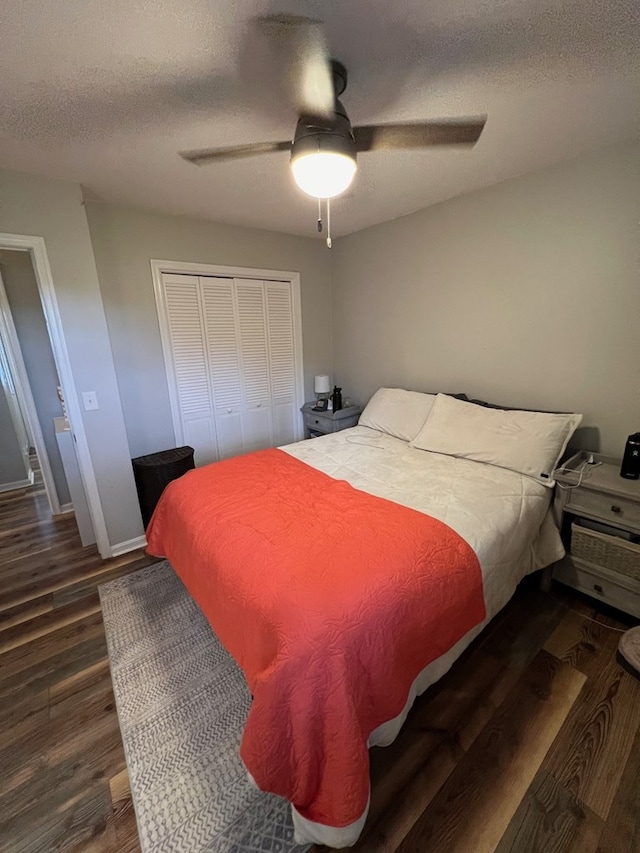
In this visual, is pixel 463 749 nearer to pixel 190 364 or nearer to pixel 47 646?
pixel 47 646

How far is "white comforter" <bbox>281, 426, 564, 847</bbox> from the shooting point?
4.21 feet

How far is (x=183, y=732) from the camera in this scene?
138 centimetres

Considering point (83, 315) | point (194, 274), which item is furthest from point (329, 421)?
point (83, 315)

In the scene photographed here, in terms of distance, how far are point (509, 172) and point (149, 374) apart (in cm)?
303

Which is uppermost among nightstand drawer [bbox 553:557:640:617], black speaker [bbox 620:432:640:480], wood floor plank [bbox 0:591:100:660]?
black speaker [bbox 620:432:640:480]

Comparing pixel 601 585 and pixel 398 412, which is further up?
pixel 398 412

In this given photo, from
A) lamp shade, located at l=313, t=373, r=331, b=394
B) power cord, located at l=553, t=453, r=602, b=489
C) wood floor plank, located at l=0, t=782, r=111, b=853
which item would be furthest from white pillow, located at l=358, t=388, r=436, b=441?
wood floor plank, located at l=0, t=782, r=111, b=853

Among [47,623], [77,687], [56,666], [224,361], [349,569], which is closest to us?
[349,569]

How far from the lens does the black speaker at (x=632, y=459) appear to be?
5.68ft

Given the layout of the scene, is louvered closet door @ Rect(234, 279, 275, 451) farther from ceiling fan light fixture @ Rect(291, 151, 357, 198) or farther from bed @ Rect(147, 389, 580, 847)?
ceiling fan light fixture @ Rect(291, 151, 357, 198)

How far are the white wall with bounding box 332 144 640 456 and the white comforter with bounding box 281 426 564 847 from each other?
769 millimetres

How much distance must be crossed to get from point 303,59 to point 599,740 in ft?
9.25

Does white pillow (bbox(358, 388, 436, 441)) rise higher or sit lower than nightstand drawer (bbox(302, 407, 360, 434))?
higher

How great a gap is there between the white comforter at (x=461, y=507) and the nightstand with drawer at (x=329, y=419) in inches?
36.8
